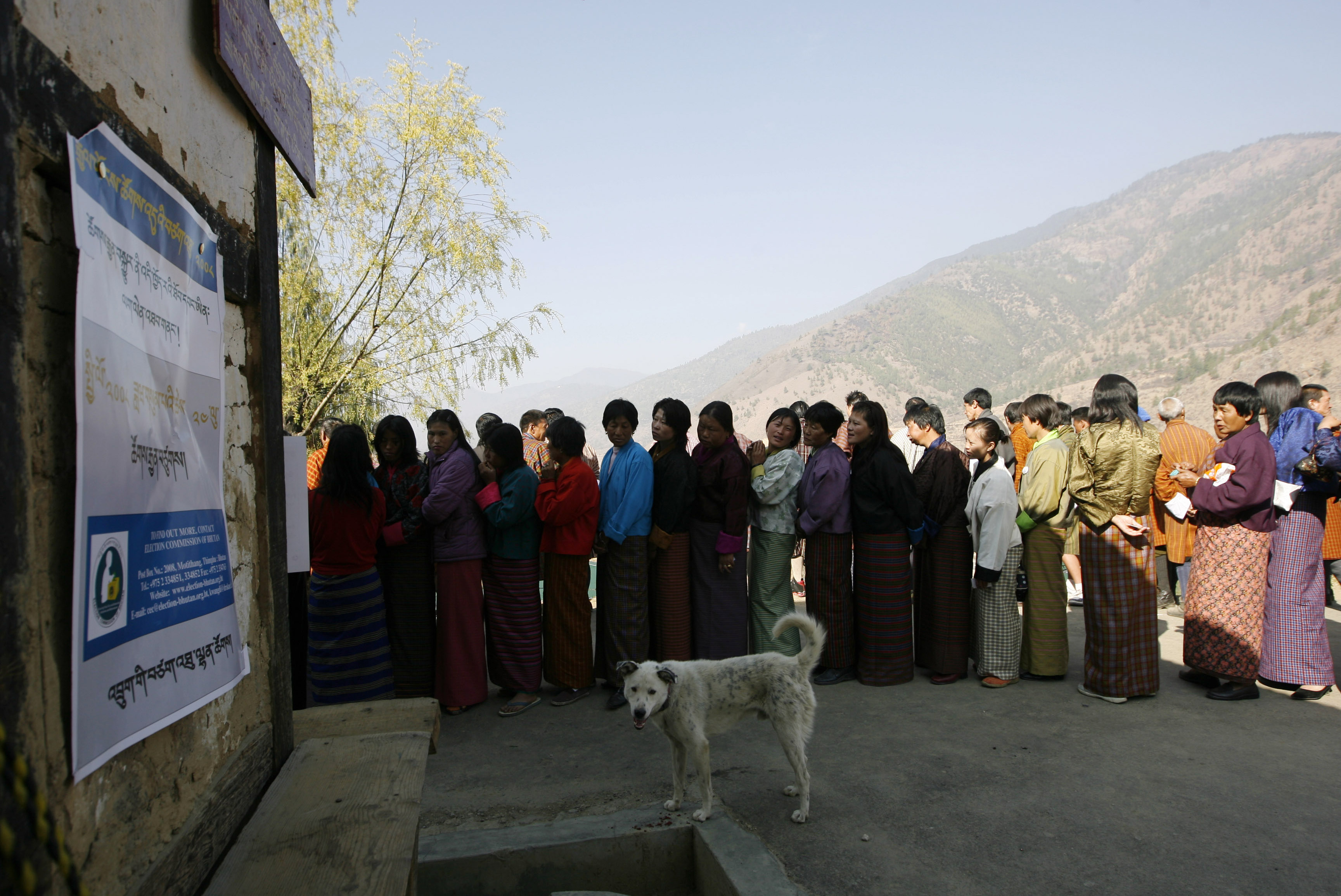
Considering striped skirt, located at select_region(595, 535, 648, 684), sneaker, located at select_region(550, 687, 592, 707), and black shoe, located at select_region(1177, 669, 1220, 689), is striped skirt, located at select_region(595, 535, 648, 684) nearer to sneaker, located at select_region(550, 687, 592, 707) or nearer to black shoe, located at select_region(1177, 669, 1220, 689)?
sneaker, located at select_region(550, 687, 592, 707)

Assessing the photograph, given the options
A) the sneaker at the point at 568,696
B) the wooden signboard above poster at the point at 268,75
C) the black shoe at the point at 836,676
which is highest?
the wooden signboard above poster at the point at 268,75

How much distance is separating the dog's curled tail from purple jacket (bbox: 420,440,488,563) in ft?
7.64

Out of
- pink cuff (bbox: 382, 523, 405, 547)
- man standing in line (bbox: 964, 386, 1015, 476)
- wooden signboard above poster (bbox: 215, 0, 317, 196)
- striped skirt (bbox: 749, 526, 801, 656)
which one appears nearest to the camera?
wooden signboard above poster (bbox: 215, 0, 317, 196)

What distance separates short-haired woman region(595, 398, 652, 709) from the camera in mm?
5250

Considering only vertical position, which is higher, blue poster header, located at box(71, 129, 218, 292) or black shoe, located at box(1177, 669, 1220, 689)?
blue poster header, located at box(71, 129, 218, 292)

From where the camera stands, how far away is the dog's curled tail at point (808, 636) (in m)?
3.65

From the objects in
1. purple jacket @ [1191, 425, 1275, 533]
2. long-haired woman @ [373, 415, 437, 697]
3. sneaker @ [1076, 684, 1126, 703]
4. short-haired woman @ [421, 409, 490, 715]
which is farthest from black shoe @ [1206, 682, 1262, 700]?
long-haired woman @ [373, 415, 437, 697]

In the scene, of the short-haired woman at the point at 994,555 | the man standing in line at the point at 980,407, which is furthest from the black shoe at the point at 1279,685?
the man standing in line at the point at 980,407

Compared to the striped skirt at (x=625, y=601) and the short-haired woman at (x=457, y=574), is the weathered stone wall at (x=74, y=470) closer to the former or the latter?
the short-haired woman at (x=457, y=574)

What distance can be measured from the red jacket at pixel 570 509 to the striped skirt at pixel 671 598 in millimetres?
540

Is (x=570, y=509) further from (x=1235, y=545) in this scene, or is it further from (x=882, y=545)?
(x=1235, y=545)

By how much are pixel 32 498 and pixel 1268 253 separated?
69501 millimetres

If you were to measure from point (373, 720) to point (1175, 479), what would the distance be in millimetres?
5978

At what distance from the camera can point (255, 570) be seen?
2.66m
